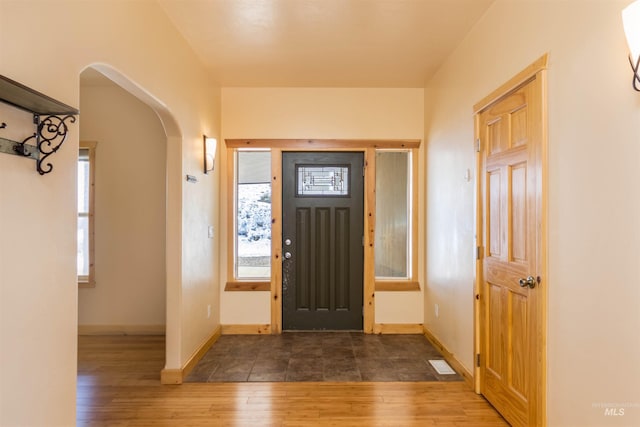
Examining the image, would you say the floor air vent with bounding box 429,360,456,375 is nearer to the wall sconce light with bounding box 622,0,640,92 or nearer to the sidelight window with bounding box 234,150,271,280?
the sidelight window with bounding box 234,150,271,280

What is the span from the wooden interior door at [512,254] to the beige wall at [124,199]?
3.42 m

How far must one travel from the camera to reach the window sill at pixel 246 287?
4348 millimetres

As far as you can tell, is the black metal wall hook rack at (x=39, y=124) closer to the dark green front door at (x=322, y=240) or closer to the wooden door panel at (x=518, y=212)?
the wooden door panel at (x=518, y=212)

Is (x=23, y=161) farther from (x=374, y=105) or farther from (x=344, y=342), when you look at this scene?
(x=374, y=105)

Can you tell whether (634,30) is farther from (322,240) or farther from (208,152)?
(322,240)

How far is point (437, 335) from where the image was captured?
3.84 metres

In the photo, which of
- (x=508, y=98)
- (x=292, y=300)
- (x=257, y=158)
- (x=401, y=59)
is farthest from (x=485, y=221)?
(x=257, y=158)

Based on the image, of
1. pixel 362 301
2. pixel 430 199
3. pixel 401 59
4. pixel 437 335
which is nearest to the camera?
pixel 401 59

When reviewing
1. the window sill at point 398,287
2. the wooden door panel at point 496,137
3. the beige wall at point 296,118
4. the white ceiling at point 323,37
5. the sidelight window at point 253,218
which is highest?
the white ceiling at point 323,37

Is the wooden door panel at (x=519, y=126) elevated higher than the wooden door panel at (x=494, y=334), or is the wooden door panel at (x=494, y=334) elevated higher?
the wooden door panel at (x=519, y=126)

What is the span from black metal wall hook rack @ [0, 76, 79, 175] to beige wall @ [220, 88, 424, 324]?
2799 millimetres

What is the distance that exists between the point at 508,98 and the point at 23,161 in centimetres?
255

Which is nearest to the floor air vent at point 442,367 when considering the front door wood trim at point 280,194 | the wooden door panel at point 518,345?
the wooden door panel at point 518,345

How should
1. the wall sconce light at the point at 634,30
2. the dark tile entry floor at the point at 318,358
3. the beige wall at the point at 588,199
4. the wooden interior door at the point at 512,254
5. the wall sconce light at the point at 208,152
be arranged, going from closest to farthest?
the wall sconce light at the point at 634,30 < the beige wall at the point at 588,199 < the wooden interior door at the point at 512,254 < the dark tile entry floor at the point at 318,358 < the wall sconce light at the point at 208,152
